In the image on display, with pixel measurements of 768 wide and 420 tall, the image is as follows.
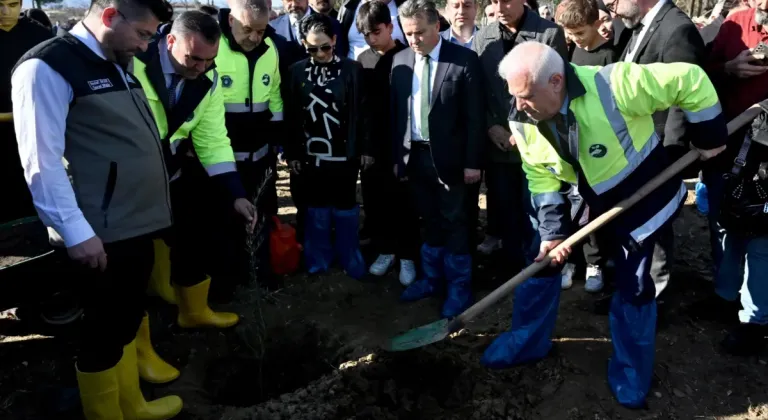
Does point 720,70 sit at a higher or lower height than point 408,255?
higher

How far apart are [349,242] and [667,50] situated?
9.04ft

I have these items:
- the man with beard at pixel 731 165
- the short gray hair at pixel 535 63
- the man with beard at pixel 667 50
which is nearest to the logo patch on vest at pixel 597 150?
the short gray hair at pixel 535 63

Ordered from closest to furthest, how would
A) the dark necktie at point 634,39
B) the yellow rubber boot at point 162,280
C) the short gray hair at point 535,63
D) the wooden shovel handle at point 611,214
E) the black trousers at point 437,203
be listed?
the short gray hair at point 535,63, the wooden shovel handle at point 611,214, the dark necktie at point 634,39, the black trousers at point 437,203, the yellow rubber boot at point 162,280

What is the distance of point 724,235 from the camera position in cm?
422

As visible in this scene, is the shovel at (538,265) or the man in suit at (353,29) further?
the man in suit at (353,29)

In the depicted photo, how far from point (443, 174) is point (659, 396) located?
1.93 meters

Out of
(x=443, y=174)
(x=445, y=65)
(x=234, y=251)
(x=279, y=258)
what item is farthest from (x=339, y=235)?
(x=445, y=65)

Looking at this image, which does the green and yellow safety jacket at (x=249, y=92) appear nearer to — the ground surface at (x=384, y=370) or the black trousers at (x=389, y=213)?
the black trousers at (x=389, y=213)

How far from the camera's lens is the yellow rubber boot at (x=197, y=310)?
4.29 meters

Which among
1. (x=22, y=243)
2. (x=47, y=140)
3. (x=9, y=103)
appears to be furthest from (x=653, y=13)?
(x=9, y=103)

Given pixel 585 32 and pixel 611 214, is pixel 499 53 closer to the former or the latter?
pixel 585 32

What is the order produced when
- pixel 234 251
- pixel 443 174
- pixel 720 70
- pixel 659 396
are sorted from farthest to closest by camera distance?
pixel 234 251, pixel 443 174, pixel 720 70, pixel 659 396

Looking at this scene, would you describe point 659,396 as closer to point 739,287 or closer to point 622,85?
point 739,287

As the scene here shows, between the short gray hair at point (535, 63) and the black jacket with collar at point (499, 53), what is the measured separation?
1.33 meters
